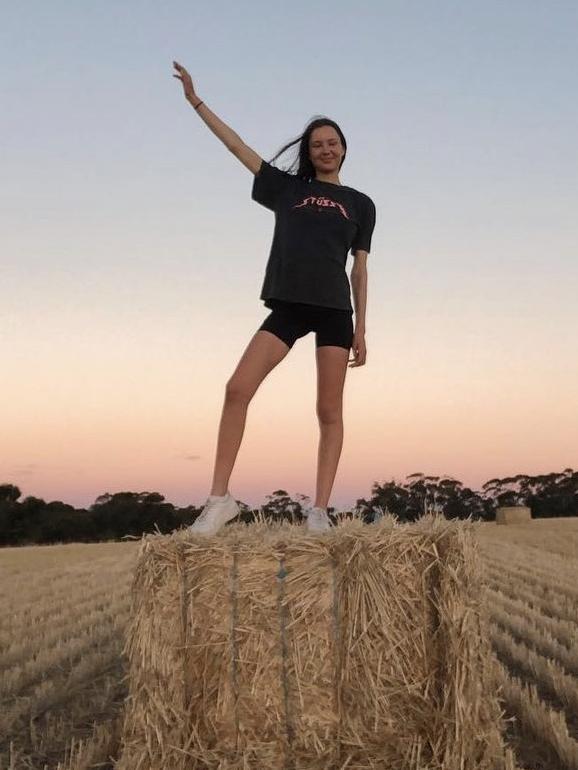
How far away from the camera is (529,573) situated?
12.2 meters

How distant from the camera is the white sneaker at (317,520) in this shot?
4.21m

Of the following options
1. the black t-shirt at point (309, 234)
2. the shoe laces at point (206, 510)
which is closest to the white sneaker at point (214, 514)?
the shoe laces at point (206, 510)

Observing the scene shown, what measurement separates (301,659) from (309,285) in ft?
5.66

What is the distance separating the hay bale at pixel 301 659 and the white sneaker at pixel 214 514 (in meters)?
0.20

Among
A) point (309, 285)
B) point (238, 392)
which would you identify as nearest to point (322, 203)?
point (309, 285)

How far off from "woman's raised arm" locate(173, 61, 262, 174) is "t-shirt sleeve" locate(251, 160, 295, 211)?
38mm

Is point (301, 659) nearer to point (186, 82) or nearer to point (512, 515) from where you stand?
point (186, 82)

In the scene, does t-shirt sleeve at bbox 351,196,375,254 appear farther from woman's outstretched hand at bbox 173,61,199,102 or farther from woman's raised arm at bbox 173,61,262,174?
woman's outstretched hand at bbox 173,61,199,102

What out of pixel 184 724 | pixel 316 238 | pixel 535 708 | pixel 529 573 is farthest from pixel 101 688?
pixel 529 573

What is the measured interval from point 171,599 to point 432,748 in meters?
1.30

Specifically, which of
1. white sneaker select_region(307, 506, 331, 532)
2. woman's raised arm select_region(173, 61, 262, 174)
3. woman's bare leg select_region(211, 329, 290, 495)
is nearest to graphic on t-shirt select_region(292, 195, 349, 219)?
woman's raised arm select_region(173, 61, 262, 174)

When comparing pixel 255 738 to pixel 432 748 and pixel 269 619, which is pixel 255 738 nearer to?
pixel 269 619

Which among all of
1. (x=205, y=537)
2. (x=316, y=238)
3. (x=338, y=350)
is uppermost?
(x=316, y=238)

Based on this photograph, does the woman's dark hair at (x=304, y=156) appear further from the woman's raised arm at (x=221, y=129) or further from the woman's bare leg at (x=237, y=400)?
the woman's bare leg at (x=237, y=400)
